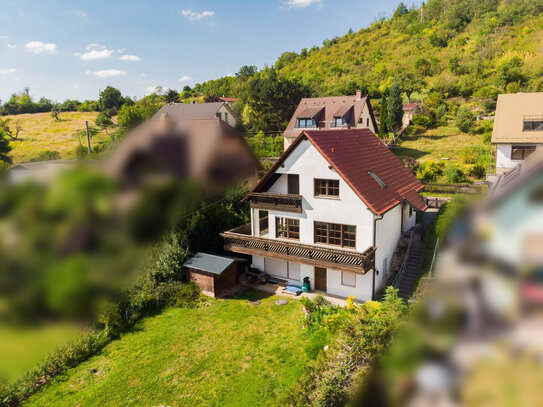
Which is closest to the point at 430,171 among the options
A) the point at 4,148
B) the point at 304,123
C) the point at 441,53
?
the point at 304,123

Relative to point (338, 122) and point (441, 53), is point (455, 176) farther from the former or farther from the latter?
point (441, 53)

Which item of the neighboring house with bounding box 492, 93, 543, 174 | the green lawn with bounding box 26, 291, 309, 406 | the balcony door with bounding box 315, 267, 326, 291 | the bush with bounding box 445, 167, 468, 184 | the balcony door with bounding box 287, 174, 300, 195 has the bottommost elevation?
the green lawn with bounding box 26, 291, 309, 406

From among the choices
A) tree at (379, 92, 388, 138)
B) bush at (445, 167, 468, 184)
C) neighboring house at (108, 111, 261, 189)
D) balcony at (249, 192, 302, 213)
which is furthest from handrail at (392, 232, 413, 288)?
tree at (379, 92, 388, 138)

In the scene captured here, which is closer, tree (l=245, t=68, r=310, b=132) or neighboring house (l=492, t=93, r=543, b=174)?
neighboring house (l=492, t=93, r=543, b=174)

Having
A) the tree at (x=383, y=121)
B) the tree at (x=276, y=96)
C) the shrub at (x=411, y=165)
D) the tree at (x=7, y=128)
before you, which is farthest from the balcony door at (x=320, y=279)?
the tree at (x=383, y=121)

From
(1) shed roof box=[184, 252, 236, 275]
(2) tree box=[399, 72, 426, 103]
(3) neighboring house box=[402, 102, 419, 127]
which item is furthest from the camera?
(2) tree box=[399, 72, 426, 103]

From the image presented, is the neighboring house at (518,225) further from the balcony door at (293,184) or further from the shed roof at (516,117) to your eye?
the shed roof at (516,117)

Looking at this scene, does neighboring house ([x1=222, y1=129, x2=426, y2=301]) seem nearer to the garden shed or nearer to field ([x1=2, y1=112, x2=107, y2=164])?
the garden shed

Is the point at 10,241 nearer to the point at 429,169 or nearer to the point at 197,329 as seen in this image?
the point at 197,329
